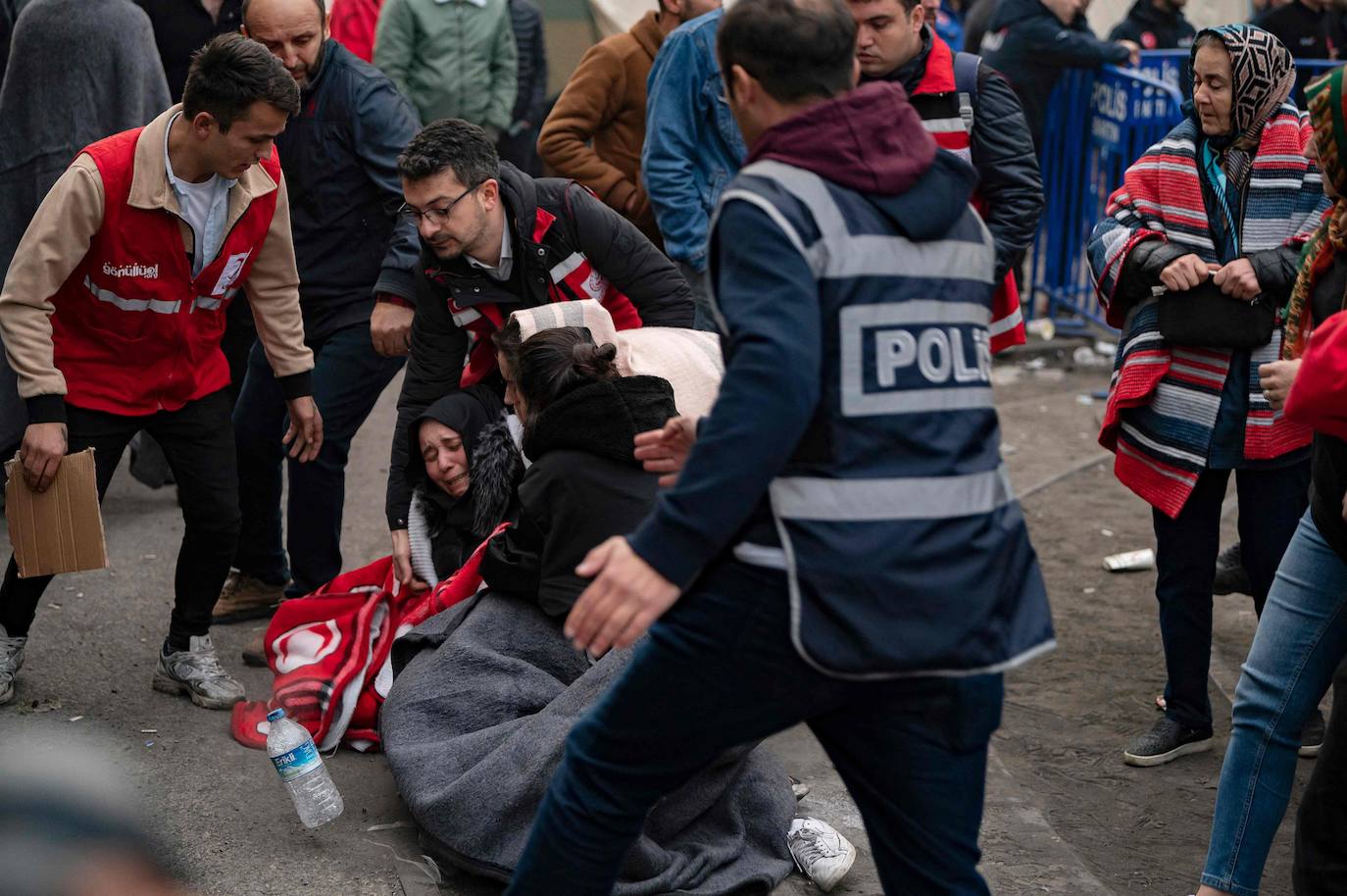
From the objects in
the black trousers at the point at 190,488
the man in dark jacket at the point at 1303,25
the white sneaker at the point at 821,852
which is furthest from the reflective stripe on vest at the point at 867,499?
the man in dark jacket at the point at 1303,25

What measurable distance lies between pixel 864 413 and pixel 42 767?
55.6 inches

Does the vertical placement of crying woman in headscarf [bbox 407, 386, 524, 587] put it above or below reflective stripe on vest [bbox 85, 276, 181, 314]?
below

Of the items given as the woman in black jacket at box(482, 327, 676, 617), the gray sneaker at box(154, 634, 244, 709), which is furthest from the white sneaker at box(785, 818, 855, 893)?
the gray sneaker at box(154, 634, 244, 709)

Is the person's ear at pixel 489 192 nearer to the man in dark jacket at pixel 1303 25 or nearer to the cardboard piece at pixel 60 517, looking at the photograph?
the cardboard piece at pixel 60 517

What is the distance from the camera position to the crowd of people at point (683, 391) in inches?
94.2

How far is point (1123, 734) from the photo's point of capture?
459 cm

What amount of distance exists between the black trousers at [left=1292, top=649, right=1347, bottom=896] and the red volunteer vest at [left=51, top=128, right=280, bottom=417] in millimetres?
2901

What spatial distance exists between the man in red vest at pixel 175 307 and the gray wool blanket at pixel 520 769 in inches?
34.9

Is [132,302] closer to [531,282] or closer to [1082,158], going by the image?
[531,282]

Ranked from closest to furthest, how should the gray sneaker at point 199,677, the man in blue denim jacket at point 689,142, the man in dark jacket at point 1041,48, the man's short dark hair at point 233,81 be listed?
the man's short dark hair at point 233,81 → the gray sneaker at point 199,677 → the man in blue denim jacket at point 689,142 → the man in dark jacket at point 1041,48

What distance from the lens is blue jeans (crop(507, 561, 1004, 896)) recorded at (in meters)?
2.45

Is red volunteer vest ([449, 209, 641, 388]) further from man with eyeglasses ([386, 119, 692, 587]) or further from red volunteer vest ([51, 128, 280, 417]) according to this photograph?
red volunteer vest ([51, 128, 280, 417])

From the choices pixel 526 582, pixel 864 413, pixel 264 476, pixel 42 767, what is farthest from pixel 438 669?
pixel 42 767

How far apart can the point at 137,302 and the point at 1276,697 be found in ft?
9.48
